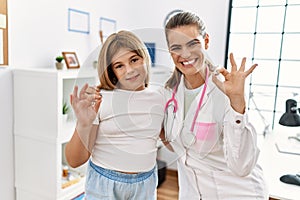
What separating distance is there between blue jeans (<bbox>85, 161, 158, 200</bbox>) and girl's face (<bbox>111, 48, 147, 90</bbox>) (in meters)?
0.29

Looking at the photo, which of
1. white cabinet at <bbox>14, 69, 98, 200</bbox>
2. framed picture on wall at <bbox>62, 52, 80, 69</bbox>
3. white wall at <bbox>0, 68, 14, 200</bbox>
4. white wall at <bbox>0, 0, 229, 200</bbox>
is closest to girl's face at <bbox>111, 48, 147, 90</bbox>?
white wall at <bbox>0, 0, 229, 200</bbox>

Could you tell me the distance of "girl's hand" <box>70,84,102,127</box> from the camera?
0.77 metres

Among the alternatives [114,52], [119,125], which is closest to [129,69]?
[114,52]

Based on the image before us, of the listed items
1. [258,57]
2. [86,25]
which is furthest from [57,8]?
[258,57]

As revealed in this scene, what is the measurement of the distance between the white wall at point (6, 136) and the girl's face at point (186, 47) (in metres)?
1.30

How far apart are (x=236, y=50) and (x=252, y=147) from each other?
2.19 metres

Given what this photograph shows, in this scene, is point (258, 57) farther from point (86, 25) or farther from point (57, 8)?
point (57, 8)

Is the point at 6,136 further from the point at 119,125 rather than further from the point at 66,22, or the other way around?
the point at 119,125

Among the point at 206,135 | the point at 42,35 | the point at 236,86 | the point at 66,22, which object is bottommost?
the point at 206,135

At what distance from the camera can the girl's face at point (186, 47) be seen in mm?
783

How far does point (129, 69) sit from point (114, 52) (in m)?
0.07

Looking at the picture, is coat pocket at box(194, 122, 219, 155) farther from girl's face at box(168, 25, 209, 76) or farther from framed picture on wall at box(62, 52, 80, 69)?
framed picture on wall at box(62, 52, 80, 69)

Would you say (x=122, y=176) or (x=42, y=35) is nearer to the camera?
(x=122, y=176)

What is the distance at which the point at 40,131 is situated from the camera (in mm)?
1683
